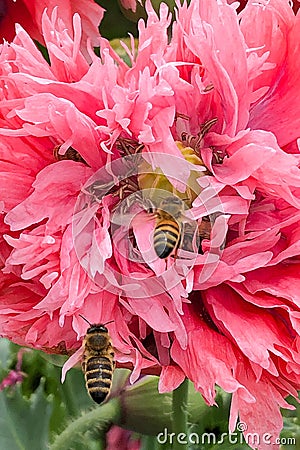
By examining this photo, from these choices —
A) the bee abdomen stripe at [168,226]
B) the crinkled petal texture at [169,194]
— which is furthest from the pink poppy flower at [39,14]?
the bee abdomen stripe at [168,226]

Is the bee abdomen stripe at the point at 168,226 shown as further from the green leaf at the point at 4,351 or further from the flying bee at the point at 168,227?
the green leaf at the point at 4,351

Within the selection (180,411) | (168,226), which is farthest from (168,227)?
(180,411)

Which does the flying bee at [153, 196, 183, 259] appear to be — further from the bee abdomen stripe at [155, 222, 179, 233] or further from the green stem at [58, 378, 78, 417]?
the green stem at [58, 378, 78, 417]

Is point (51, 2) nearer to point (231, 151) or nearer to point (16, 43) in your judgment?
point (16, 43)

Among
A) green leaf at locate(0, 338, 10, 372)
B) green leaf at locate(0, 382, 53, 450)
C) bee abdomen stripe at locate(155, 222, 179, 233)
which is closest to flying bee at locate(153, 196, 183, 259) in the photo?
bee abdomen stripe at locate(155, 222, 179, 233)

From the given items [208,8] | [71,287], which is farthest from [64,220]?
[208,8]

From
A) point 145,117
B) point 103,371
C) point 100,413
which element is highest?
point 145,117
